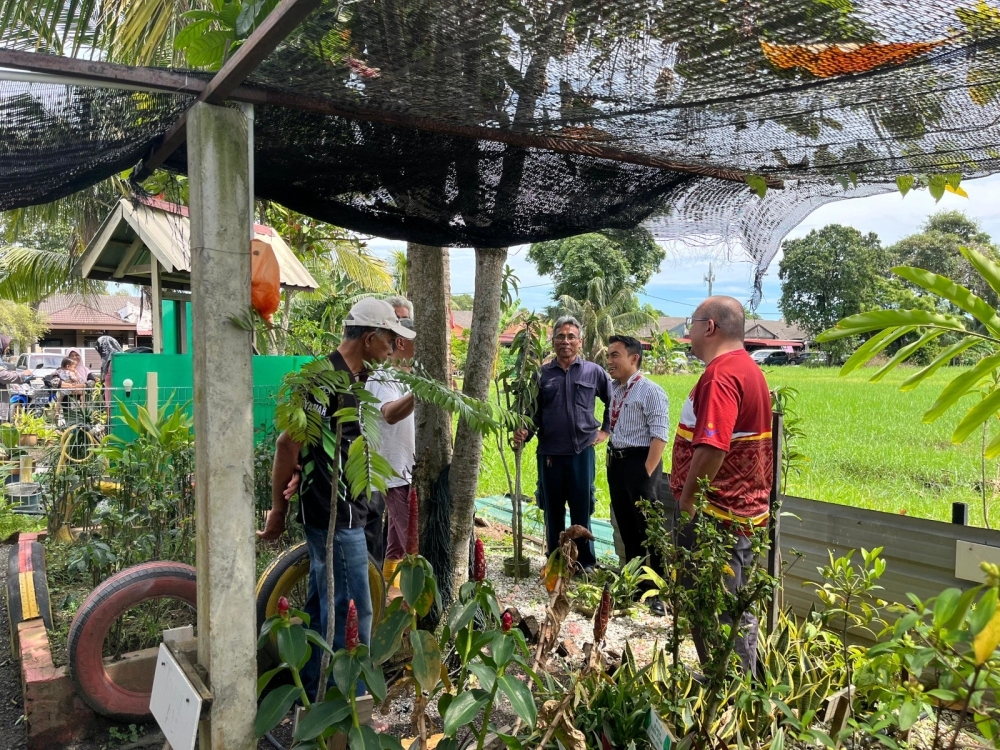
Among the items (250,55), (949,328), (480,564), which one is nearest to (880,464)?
(480,564)

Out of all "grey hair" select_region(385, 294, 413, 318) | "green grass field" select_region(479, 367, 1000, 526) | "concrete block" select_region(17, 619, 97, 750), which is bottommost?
"green grass field" select_region(479, 367, 1000, 526)

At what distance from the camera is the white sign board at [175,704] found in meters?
1.84

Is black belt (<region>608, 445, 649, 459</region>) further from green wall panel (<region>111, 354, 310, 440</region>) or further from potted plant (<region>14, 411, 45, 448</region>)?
potted plant (<region>14, 411, 45, 448</region>)

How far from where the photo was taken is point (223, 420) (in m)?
2.00

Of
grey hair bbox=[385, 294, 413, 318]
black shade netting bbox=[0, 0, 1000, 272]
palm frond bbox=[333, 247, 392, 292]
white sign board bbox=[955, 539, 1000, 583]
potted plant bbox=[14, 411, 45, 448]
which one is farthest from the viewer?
palm frond bbox=[333, 247, 392, 292]

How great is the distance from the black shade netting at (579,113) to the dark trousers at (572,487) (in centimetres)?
220

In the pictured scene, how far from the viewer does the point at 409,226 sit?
3.15 metres

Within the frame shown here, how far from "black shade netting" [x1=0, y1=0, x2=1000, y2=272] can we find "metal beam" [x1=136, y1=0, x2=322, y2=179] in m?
0.07

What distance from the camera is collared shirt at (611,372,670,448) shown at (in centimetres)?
461

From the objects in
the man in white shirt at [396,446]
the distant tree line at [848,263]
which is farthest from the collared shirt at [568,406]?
the distant tree line at [848,263]

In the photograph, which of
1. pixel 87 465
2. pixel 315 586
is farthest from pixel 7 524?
pixel 315 586

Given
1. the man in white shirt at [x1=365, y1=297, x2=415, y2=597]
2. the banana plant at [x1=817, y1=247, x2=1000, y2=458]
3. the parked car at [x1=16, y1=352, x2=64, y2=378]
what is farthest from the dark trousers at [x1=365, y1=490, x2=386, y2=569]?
the parked car at [x1=16, y1=352, x2=64, y2=378]

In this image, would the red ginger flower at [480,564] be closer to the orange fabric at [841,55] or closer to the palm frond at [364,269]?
the orange fabric at [841,55]

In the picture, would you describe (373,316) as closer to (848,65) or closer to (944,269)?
(848,65)
